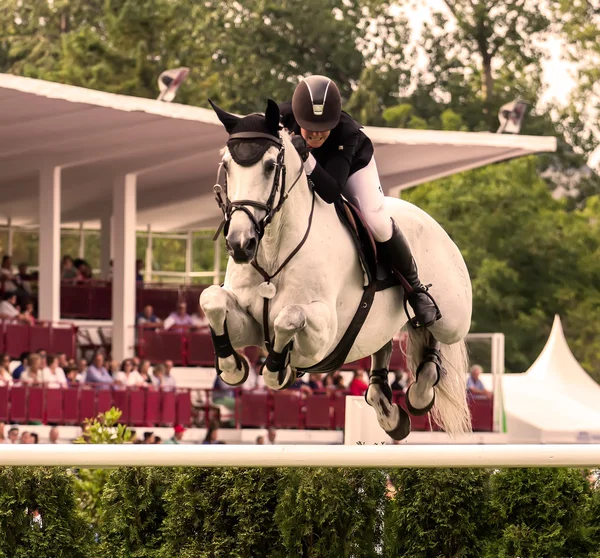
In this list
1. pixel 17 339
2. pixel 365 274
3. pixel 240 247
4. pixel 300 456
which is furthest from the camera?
pixel 17 339

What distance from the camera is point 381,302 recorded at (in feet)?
19.8

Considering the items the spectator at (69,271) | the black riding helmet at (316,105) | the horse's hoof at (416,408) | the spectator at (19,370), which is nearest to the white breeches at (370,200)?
the black riding helmet at (316,105)

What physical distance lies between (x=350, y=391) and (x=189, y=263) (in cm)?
1224

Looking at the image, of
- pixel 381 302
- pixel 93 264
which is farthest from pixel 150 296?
pixel 93 264

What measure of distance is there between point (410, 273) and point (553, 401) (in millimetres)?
17225

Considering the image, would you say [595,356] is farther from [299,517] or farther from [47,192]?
[299,517]

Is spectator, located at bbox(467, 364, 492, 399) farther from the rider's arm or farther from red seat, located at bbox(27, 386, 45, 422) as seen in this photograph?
the rider's arm

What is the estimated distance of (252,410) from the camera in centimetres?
1598

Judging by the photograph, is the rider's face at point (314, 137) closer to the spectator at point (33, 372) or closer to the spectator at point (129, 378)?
the spectator at point (33, 372)

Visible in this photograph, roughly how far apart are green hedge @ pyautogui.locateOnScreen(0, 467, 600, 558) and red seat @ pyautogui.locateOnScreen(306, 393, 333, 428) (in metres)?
10.6

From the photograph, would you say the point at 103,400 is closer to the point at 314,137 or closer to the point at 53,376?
the point at 53,376

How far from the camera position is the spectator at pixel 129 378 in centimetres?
1528

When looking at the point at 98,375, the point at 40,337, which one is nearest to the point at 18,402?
the point at 98,375

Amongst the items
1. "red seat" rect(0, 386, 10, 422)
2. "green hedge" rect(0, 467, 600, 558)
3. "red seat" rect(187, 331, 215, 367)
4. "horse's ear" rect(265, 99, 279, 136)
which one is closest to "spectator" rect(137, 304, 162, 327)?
"red seat" rect(187, 331, 215, 367)
